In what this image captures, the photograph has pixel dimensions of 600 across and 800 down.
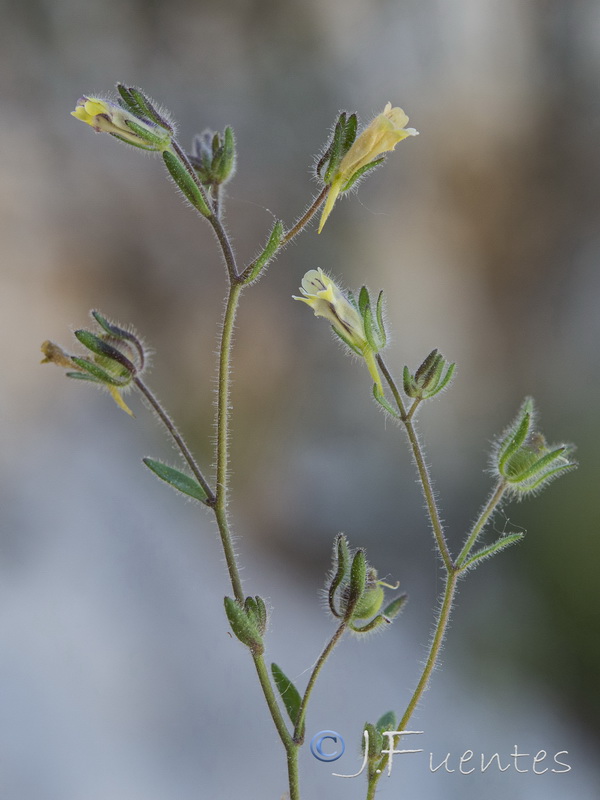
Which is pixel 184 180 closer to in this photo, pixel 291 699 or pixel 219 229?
pixel 219 229

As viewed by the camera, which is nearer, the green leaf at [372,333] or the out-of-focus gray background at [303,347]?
the green leaf at [372,333]

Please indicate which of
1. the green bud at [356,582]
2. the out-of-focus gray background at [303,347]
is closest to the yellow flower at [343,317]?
the green bud at [356,582]

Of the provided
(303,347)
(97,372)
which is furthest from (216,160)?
(303,347)

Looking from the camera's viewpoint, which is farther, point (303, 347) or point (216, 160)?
point (303, 347)

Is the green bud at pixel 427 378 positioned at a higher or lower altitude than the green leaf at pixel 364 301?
lower

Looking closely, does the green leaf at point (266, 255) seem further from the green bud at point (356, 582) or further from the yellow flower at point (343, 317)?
the green bud at point (356, 582)

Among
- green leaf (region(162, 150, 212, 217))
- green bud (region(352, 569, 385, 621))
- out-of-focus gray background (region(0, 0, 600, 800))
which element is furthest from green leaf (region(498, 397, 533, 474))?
out-of-focus gray background (region(0, 0, 600, 800))

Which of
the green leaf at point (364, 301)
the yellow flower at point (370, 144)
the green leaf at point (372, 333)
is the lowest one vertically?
the green leaf at point (372, 333)
